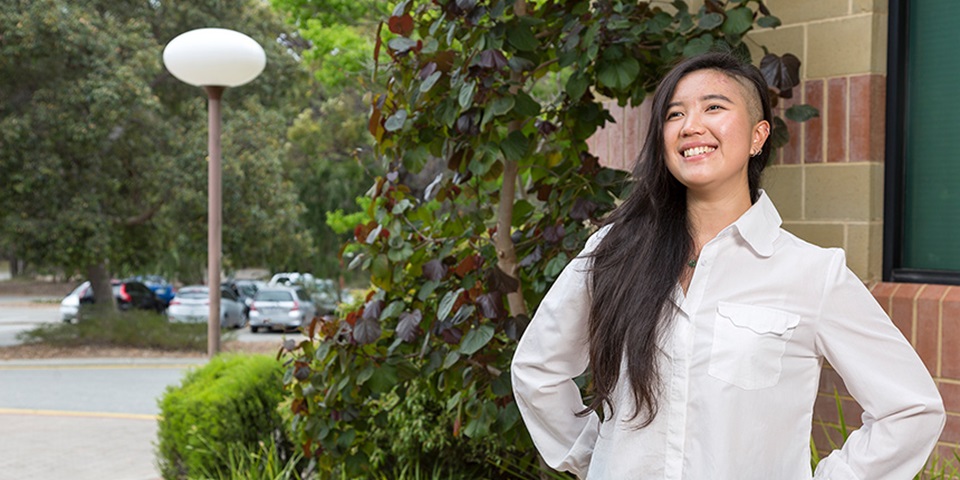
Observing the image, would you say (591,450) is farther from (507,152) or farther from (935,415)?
(507,152)

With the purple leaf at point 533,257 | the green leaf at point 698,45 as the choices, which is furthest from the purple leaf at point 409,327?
the green leaf at point 698,45

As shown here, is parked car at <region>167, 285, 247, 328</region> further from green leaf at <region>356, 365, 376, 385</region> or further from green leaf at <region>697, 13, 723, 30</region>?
green leaf at <region>697, 13, 723, 30</region>

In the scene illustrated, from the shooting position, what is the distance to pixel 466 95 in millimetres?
3582

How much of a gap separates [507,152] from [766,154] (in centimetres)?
166

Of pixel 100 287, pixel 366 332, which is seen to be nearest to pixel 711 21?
pixel 366 332

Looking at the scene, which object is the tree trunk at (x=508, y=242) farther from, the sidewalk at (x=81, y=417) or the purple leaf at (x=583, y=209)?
the sidewalk at (x=81, y=417)

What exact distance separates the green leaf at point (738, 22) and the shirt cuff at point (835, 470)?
2.09m

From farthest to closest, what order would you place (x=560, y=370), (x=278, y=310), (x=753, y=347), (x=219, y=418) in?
(x=278, y=310) < (x=219, y=418) < (x=560, y=370) < (x=753, y=347)

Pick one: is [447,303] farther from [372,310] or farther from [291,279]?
[291,279]

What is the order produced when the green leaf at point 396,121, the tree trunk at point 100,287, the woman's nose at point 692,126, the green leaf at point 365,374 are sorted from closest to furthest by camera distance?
the woman's nose at point 692,126 → the green leaf at point 396,121 → the green leaf at point 365,374 → the tree trunk at point 100,287

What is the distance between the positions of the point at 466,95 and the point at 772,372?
193 centimetres

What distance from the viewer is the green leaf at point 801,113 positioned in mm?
3699

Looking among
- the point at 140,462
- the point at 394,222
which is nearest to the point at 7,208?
the point at 140,462

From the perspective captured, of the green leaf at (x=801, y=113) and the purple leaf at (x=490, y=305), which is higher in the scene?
the green leaf at (x=801, y=113)
